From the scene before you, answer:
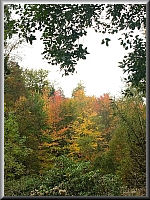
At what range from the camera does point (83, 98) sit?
2.79 meters

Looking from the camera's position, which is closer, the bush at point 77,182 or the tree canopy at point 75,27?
the bush at point 77,182

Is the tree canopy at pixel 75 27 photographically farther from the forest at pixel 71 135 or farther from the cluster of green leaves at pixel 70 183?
the cluster of green leaves at pixel 70 183

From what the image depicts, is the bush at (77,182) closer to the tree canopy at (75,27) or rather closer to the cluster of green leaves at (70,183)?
the cluster of green leaves at (70,183)

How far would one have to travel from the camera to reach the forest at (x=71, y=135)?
2701 millimetres

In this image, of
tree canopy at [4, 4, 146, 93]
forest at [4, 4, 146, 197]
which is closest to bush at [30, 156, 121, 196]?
forest at [4, 4, 146, 197]

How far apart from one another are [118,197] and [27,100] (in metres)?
1.16

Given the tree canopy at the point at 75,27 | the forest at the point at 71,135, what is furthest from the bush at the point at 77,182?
the tree canopy at the point at 75,27

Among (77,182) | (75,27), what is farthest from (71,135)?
(75,27)

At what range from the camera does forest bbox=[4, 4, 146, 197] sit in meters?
2.70

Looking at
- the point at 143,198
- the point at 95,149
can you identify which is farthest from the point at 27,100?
the point at 143,198

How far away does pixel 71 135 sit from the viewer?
2766 mm

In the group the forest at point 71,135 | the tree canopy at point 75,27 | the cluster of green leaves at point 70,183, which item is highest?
Answer: the tree canopy at point 75,27

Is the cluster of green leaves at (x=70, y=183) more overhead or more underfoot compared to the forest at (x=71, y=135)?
Answer: more underfoot

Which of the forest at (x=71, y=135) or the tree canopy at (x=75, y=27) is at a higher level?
the tree canopy at (x=75, y=27)
